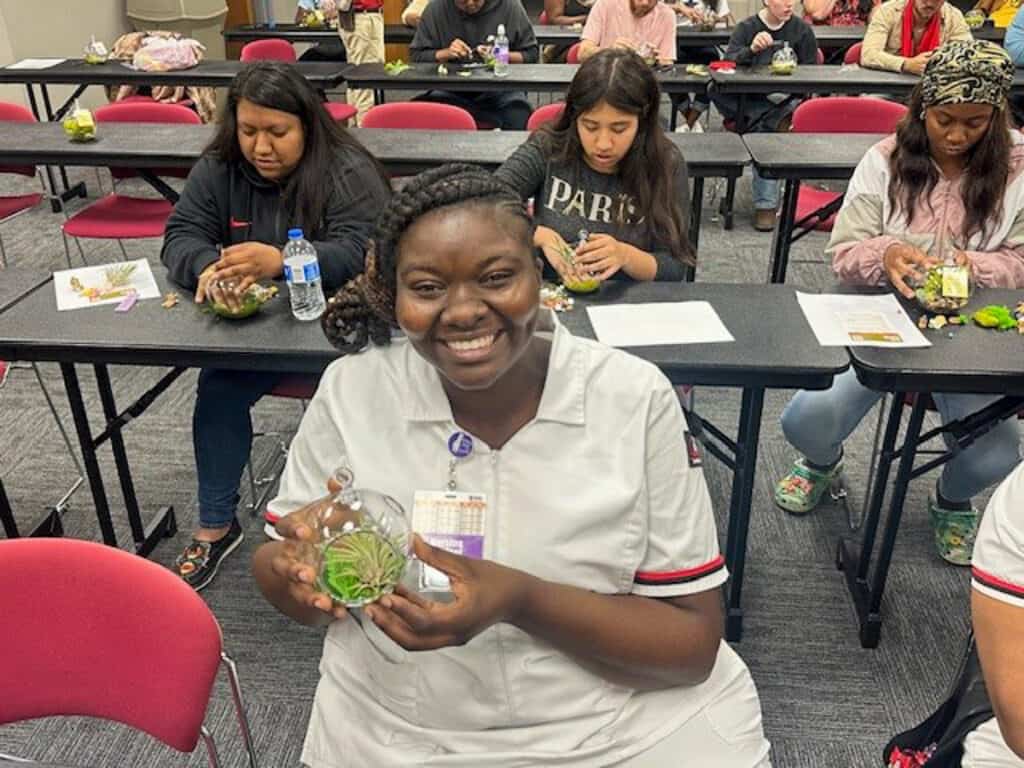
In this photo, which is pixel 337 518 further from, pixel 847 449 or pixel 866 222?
pixel 847 449

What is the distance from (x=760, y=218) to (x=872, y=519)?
2.80 m

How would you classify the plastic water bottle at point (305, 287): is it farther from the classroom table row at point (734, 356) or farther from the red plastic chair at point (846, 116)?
the red plastic chair at point (846, 116)

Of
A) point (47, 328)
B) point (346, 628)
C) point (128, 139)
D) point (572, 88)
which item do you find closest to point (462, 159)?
point (572, 88)

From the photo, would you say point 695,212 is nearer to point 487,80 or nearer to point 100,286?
point 487,80

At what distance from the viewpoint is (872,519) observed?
211cm

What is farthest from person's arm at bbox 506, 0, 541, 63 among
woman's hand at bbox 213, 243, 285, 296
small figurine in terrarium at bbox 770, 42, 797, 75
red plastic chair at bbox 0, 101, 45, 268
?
woman's hand at bbox 213, 243, 285, 296

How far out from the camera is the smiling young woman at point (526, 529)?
112 centimetres

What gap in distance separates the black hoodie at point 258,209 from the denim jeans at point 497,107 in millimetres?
2604

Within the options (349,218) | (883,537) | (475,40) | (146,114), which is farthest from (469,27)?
(883,537)

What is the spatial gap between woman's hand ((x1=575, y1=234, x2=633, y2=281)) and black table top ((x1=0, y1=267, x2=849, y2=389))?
59mm

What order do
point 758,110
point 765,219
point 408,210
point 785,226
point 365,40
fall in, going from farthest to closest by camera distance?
point 365,40 < point 758,110 < point 765,219 < point 785,226 < point 408,210

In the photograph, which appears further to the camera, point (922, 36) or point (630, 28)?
point (630, 28)

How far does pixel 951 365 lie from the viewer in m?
1.80

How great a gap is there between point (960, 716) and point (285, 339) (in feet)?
4.69
